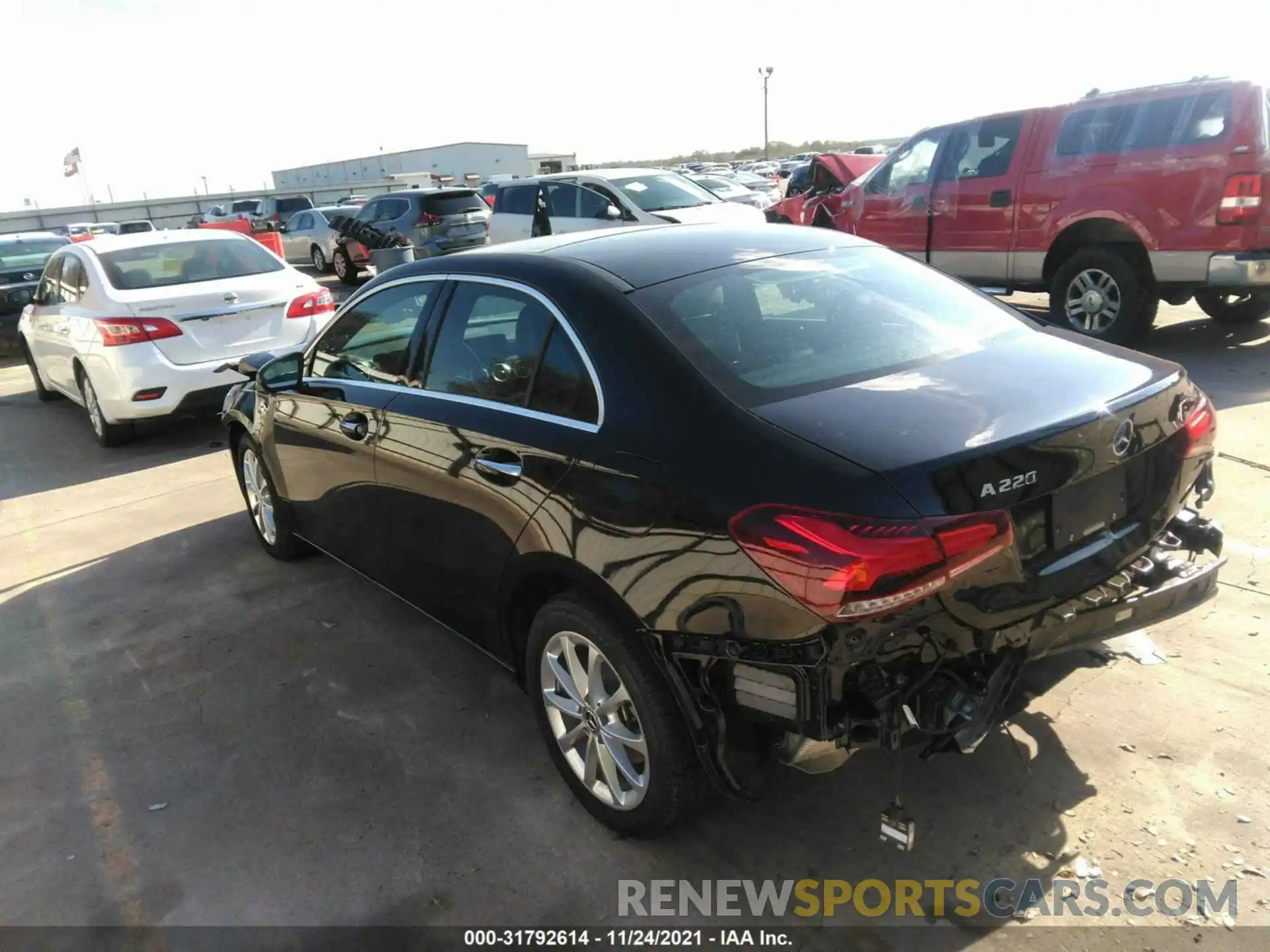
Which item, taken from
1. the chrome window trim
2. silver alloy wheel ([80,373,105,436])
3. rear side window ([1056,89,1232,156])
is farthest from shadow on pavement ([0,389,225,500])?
rear side window ([1056,89,1232,156])

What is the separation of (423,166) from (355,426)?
84932mm

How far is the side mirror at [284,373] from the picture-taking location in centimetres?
444

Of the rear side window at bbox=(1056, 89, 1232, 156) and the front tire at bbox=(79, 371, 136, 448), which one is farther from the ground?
the rear side window at bbox=(1056, 89, 1232, 156)

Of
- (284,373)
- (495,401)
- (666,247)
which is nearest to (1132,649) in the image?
(666,247)

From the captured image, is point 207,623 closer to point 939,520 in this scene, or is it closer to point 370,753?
point 370,753

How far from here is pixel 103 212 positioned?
190 feet

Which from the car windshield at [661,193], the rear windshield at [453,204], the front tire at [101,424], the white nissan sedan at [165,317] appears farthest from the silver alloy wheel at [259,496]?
the rear windshield at [453,204]

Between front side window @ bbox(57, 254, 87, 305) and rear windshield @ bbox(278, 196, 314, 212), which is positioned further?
rear windshield @ bbox(278, 196, 314, 212)

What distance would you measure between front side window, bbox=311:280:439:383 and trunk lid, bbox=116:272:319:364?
3548 millimetres

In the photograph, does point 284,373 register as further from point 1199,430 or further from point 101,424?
point 101,424

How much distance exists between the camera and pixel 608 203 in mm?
11883

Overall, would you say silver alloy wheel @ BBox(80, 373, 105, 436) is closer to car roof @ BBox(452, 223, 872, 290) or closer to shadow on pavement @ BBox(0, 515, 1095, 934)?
shadow on pavement @ BBox(0, 515, 1095, 934)

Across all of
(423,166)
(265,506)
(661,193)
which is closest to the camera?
(265,506)

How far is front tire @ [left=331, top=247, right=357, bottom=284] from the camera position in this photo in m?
18.7
